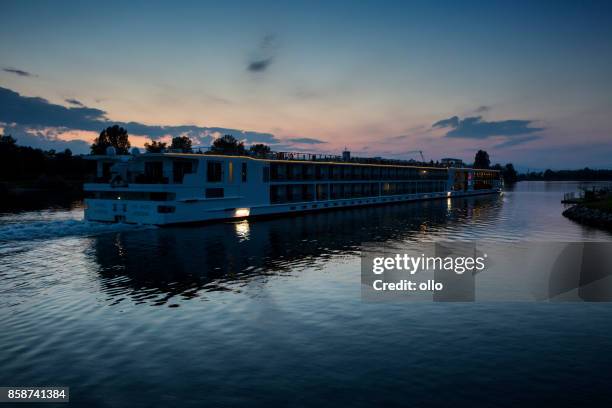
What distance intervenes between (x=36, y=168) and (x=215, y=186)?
152574 mm

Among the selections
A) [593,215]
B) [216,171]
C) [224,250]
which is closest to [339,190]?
[216,171]

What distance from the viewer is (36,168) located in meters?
170

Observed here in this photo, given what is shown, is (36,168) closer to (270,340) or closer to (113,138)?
(113,138)

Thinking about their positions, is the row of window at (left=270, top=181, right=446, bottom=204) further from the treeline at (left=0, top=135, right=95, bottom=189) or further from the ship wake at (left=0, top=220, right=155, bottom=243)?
the treeline at (left=0, top=135, right=95, bottom=189)

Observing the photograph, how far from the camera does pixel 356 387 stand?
1252 cm

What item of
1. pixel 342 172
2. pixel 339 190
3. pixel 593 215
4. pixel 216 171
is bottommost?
pixel 593 215

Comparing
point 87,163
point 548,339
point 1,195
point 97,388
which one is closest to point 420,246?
point 548,339

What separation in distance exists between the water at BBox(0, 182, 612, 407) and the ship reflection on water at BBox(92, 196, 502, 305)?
0.92ft

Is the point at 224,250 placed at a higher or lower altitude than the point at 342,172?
lower

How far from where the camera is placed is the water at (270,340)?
1235cm

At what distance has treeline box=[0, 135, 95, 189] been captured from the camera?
5906 inches

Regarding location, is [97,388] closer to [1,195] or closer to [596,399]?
[596,399]

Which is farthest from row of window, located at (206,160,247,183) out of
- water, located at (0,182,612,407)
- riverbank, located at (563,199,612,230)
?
riverbank, located at (563,199,612,230)

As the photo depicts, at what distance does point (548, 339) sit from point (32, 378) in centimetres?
1852
